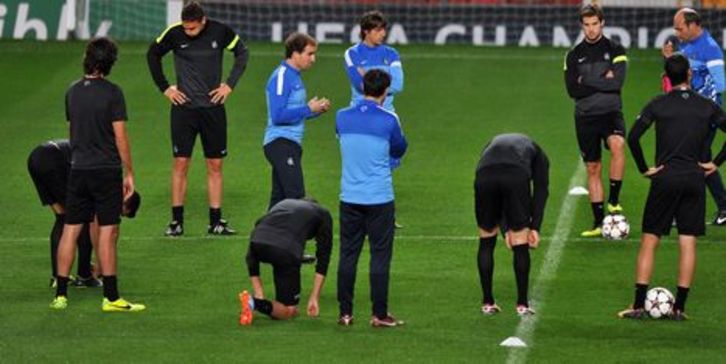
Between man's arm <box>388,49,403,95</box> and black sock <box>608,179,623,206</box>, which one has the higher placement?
man's arm <box>388,49,403,95</box>

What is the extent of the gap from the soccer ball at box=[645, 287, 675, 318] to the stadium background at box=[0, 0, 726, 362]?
0.15 m

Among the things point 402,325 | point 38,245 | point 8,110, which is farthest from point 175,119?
point 8,110

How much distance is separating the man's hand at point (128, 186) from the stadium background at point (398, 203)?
915 millimetres

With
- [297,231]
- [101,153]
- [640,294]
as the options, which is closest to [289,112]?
[101,153]

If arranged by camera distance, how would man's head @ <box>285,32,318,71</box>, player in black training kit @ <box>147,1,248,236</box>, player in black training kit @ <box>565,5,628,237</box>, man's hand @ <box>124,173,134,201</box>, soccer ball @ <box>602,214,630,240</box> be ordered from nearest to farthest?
man's hand @ <box>124,173,134,201</box>
man's head @ <box>285,32,318,71</box>
soccer ball @ <box>602,214,630,240</box>
player in black training kit @ <box>565,5,628,237</box>
player in black training kit @ <box>147,1,248,236</box>

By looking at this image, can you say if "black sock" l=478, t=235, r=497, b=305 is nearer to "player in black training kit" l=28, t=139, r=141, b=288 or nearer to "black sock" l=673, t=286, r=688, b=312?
"black sock" l=673, t=286, r=688, b=312

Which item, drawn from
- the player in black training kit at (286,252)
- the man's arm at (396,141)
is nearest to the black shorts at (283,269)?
the player in black training kit at (286,252)

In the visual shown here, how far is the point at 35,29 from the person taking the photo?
3341cm

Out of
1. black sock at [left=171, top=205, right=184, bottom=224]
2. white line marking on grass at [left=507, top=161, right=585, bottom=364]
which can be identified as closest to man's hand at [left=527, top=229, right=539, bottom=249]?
white line marking on grass at [left=507, top=161, right=585, bottom=364]

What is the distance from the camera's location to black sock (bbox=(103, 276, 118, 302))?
16.0 m

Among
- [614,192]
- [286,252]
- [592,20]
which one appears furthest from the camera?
[614,192]

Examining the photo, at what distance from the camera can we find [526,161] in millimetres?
15516

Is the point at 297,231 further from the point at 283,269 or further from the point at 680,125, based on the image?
the point at 680,125

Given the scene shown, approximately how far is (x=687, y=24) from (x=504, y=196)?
5188mm
